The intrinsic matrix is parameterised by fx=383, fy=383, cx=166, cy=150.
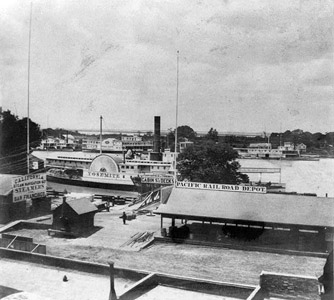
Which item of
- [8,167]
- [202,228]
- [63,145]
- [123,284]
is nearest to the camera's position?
[123,284]

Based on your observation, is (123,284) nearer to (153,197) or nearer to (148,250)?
(148,250)

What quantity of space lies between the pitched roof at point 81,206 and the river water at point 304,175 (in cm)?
3462

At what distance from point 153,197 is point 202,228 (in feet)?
44.8

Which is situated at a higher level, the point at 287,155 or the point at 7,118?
the point at 7,118

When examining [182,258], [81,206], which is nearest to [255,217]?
[182,258]

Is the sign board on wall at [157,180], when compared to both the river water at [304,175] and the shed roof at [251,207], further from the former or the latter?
the shed roof at [251,207]

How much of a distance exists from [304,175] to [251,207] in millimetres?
63157

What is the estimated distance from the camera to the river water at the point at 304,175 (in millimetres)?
63219

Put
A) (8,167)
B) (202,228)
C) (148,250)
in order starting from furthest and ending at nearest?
(8,167)
(202,228)
(148,250)

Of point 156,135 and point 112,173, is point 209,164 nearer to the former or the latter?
point 112,173

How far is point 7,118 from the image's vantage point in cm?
5909

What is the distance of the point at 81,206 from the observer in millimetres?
25047

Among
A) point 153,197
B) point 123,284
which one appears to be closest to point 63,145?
point 153,197

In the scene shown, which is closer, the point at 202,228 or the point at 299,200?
the point at 299,200
